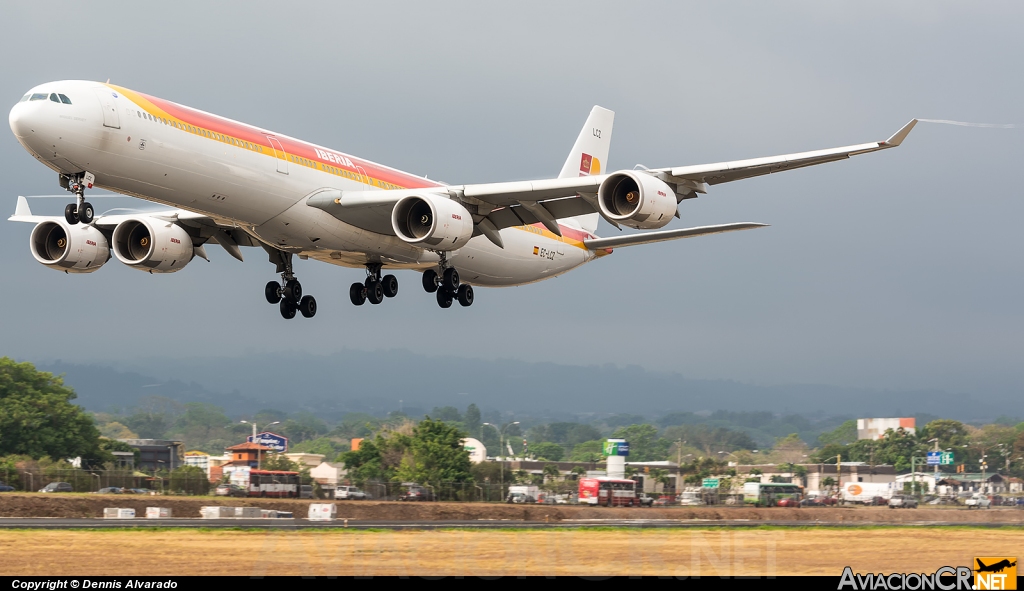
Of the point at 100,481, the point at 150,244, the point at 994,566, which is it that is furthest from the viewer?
the point at 100,481

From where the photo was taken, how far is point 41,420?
83.1 metres

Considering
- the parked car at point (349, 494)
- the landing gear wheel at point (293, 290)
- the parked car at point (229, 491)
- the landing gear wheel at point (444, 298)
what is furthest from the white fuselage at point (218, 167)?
the parked car at point (229, 491)

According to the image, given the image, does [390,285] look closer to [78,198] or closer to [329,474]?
[78,198]

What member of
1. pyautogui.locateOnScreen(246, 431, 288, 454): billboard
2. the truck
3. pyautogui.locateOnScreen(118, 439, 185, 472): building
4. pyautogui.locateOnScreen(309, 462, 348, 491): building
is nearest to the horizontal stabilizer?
pyautogui.locateOnScreen(309, 462, 348, 491): building

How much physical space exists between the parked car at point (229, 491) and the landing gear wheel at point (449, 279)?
25.3 meters

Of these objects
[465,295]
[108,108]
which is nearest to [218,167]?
[108,108]

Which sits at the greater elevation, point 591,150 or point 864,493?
point 591,150

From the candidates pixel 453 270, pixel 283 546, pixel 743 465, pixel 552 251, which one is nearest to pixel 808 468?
pixel 743 465

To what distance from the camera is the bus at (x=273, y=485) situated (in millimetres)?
61581

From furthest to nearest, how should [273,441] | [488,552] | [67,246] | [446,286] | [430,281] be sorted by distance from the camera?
[273,441], [430,281], [446,286], [67,246], [488,552]

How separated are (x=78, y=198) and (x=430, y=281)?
14066mm

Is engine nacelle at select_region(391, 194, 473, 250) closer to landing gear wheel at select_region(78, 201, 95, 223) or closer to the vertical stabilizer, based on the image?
landing gear wheel at select_region(78, 201, 95, 223)

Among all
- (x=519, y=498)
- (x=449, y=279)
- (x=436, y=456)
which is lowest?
(x=519, y=498)

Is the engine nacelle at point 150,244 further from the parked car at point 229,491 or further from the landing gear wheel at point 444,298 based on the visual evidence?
the parked car at point 229,491
